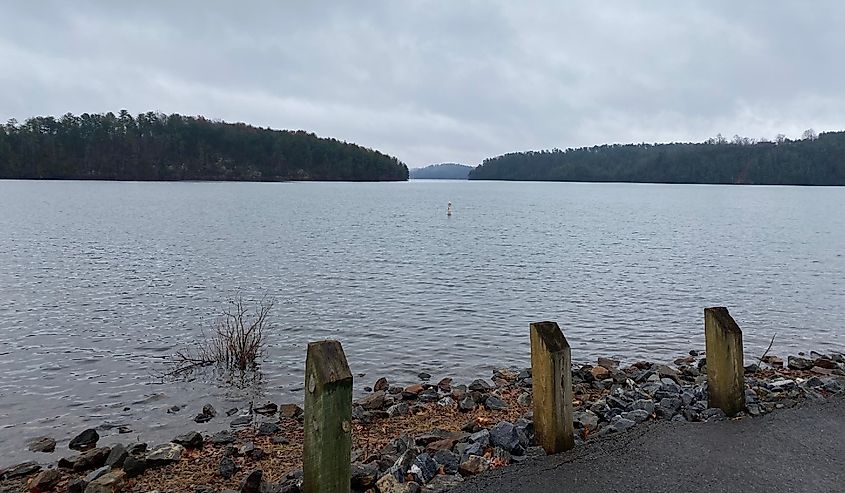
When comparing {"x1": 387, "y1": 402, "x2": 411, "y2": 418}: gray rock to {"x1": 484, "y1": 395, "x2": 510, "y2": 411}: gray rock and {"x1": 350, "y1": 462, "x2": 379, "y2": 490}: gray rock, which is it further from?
{"x1": 350, "y1": 462, "x2": 379, "y2": 490}: gray rock

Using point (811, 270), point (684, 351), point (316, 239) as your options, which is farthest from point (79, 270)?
point (811, 270)

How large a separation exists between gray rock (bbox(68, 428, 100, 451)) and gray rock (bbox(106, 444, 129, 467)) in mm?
1338

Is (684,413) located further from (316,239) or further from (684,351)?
(316,239)

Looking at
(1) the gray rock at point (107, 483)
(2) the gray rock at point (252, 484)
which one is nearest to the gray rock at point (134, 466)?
(1) the gray rock at point (107, 483)

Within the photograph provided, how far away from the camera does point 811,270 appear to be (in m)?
27.4

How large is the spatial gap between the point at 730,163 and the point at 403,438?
17992 cm

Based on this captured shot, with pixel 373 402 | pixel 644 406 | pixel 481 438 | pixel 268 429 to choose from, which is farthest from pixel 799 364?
pixel 268 429

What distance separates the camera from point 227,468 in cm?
649

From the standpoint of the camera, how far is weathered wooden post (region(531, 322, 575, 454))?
5.60m

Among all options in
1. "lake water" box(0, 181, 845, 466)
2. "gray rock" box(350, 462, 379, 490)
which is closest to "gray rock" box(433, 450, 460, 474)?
"gray rock" box(350, 462, 379, 490)

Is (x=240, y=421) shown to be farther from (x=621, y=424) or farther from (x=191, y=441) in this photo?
(x=621, y=424)

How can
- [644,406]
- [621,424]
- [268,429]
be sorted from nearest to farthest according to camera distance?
[621,424], [644,406], [268,429]

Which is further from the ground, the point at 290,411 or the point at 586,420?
the point at 586,420

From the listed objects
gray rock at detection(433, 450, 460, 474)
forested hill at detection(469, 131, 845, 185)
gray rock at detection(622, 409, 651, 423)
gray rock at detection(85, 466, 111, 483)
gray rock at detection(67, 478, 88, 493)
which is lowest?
gray rock at detection(85, 466, 111, 483)
